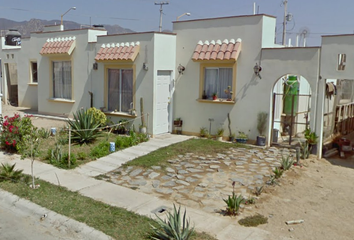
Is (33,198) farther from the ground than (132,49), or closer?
closer

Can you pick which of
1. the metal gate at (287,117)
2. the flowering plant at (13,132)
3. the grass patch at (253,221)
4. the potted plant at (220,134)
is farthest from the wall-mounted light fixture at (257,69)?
the flowering plant at (13,132)

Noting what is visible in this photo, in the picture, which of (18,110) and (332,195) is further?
(18,110)

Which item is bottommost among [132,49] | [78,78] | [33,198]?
[33,198]

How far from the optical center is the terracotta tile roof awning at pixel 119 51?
1428 cm

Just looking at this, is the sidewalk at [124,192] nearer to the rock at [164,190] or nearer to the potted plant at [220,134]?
the rock at [164,190]

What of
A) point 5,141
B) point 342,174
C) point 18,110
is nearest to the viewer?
point 342,174

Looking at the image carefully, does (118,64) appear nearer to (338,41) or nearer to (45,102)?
(45,102)

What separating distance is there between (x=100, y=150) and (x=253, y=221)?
630 cm

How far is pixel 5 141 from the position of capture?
12.0m

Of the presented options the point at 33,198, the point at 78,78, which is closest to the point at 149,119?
the point at 78,78

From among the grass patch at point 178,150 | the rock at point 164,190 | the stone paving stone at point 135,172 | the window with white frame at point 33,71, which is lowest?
the rock at point 164,190

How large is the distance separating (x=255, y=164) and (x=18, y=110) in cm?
1456

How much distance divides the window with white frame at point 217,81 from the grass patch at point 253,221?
7231mm

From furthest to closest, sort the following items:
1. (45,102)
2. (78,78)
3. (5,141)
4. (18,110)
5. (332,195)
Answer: (18,110), (45,102), (78,78), (5,141), (332,195)
